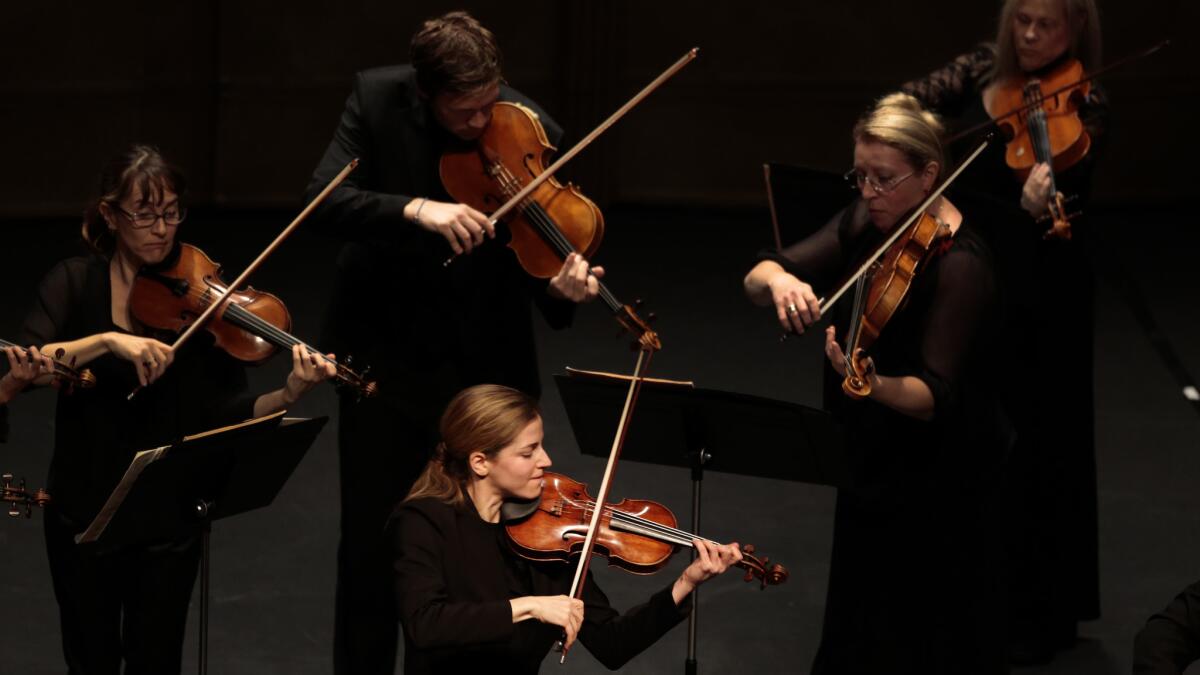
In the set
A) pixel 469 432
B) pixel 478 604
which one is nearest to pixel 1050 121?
pixel 469 432

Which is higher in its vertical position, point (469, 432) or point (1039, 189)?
point (1039, 189)

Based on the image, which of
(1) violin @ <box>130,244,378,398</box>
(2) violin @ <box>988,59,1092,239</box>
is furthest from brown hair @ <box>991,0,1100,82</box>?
(1) violin @ <box>130,244,378,398</box>

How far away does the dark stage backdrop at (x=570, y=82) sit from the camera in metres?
8.65

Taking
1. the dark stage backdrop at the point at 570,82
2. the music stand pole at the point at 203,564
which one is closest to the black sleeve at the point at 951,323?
the music stand pole at the point at 203,564

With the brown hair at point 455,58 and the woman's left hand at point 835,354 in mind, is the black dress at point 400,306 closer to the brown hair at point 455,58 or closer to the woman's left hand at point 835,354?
the brown hair at point 455,58

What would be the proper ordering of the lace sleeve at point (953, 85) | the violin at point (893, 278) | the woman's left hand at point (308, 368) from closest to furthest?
the violin at point (893, 278) → the woman's left hand at point (308, 368) → the lace sleeve at point (953, 85)

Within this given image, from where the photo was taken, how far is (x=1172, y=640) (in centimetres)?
289

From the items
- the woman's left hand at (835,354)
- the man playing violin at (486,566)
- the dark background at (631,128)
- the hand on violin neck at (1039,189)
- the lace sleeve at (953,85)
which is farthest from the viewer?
the dark background at (631,128)

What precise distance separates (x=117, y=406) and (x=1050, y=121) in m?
2.27

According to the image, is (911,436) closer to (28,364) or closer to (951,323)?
(951,323)

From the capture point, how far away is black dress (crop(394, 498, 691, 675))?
295cm

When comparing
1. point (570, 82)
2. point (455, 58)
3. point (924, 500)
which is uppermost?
point (570, 82)

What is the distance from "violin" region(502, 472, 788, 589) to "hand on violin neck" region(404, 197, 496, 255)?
56 centimetres

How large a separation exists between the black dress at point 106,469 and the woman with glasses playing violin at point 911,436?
1235mm
